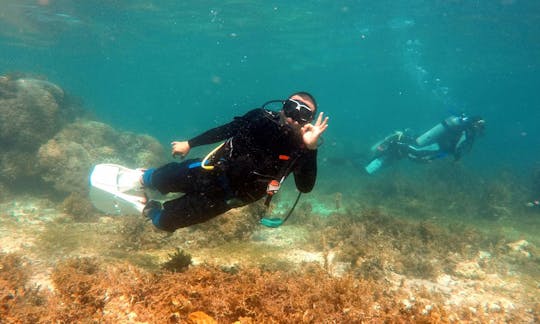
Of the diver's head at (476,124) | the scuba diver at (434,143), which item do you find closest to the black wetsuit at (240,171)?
the scuba diver at (434,143)

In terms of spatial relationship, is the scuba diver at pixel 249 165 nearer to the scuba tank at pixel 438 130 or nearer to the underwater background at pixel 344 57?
the underwater background at pixel 344 57

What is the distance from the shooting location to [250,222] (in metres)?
7.25

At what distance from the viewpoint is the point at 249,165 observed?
166 inches

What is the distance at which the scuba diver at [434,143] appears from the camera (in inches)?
539

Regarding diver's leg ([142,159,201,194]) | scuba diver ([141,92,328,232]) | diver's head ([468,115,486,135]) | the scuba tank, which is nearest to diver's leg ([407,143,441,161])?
the scuba tank

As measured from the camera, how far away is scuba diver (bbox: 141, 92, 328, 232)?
164 inches

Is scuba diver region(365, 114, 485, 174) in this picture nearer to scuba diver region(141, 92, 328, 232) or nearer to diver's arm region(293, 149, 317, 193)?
diver's arm region(293, 149, 317, 193)

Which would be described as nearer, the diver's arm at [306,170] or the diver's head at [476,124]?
the diver's arm at [306,170]

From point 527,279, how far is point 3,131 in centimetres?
1814

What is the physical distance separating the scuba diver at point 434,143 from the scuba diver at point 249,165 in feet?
38.8

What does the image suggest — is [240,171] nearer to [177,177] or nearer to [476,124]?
[177,177]

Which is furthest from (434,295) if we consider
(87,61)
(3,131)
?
(87,61)

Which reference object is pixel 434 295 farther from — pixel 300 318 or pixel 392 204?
pixel 392 204

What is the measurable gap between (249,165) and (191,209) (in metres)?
1.16
